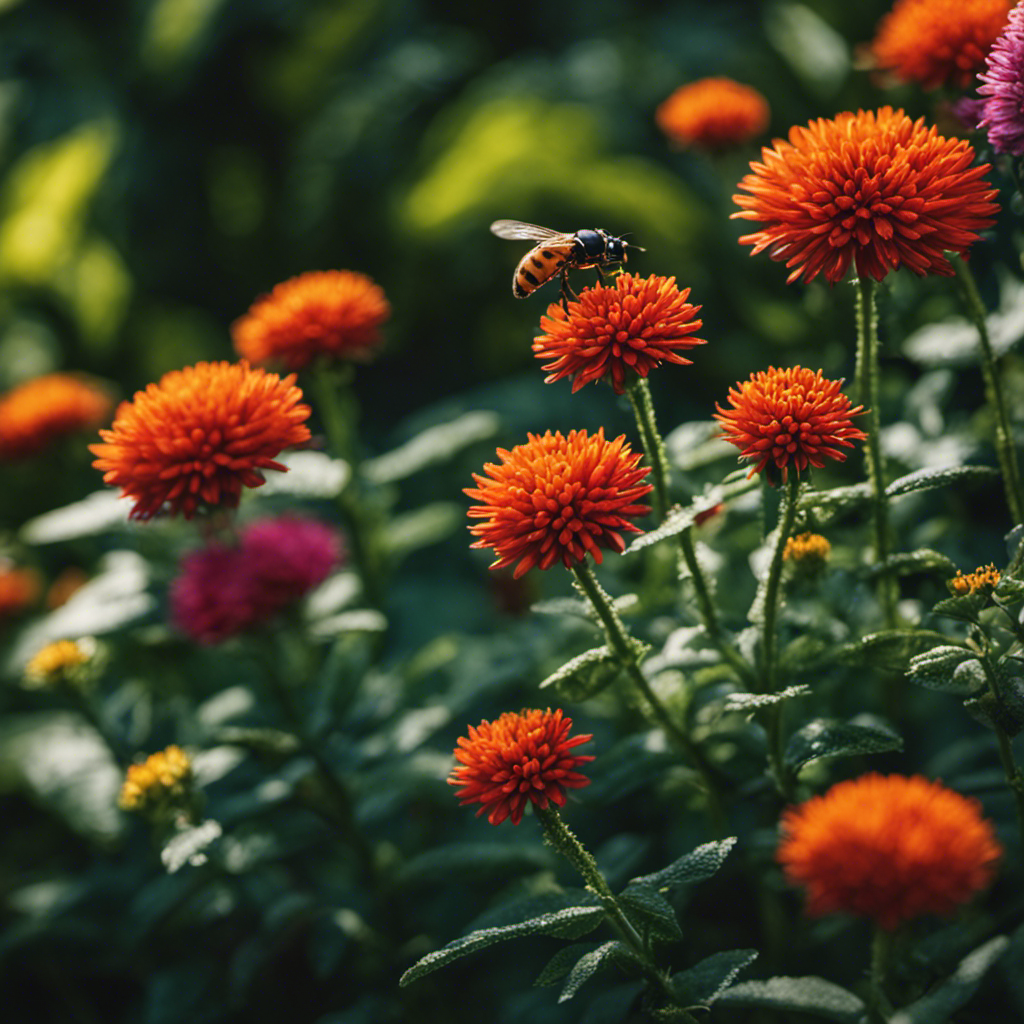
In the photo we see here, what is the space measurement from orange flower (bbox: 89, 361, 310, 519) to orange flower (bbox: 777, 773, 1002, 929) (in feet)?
2.86

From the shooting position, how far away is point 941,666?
123 centimetres

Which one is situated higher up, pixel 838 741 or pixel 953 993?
pixel 838 741

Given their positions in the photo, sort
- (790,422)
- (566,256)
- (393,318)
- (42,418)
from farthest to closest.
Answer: (393,318) → (42,418) → (566,256) → (790,422)

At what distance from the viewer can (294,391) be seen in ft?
4.67

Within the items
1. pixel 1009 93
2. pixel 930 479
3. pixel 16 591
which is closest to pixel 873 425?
pixel 930 479

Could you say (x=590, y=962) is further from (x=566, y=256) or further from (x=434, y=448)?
(x=434, y=448)

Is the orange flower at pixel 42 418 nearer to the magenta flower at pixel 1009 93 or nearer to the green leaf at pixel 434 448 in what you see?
the green leaf at pixel 434 448

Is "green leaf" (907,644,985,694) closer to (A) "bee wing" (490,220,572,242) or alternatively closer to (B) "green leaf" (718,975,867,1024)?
(B) "green leaf" (718,975,867,1024)

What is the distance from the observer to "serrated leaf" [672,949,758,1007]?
124 centimetres

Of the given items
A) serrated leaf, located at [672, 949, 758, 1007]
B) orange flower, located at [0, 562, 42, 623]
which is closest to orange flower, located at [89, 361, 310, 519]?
serrated leaf, located at [672, 949, 758, 1007]

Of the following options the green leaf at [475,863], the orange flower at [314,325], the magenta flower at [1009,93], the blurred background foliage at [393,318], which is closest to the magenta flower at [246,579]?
the blurred background foliage at [393,318]

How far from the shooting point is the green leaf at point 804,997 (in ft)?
3.89

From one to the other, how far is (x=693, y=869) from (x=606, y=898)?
0.13 m

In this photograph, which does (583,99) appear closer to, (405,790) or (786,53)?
(786,53)
